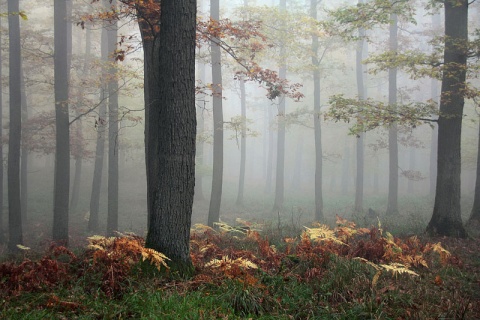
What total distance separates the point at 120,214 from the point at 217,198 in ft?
34.2

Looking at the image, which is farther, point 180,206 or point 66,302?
point 180,206

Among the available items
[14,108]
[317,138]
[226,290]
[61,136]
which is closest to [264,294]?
[226,290]

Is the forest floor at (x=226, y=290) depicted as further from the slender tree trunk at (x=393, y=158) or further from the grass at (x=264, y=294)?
the slender tree trunk at (x=393, y=158)

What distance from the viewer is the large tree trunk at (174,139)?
543 centimetres

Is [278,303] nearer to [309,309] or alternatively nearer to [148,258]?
[309,309]

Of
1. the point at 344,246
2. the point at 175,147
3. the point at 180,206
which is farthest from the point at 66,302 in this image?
the point at 344,246

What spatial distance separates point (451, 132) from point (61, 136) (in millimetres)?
13555

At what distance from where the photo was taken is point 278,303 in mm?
4516

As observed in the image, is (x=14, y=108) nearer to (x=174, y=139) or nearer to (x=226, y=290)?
(x=174, y=139)

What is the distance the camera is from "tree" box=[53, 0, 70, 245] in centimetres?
1277

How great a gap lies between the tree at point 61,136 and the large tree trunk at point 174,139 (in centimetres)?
882

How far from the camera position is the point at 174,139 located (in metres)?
5.44

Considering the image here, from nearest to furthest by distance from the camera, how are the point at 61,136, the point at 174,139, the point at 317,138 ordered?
the point at 174,139 < the point at 61,136 < the point at 317,138

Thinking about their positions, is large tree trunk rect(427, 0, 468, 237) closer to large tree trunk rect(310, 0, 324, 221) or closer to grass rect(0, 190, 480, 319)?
grass rect(0, 190, 480, 319)
